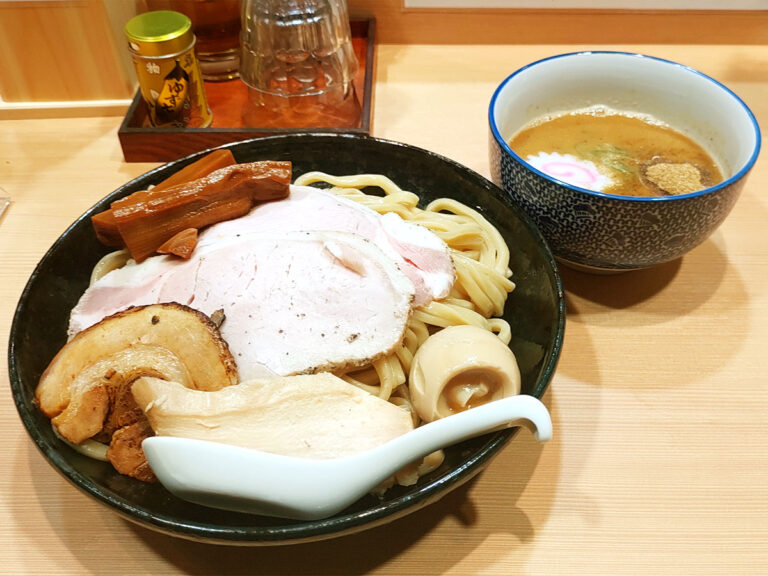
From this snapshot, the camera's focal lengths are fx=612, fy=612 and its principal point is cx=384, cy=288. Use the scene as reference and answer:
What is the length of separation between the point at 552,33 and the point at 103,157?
4.96 ft

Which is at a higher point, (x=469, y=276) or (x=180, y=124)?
(x=180, y=124)

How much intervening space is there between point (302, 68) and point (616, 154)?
941 millimetres

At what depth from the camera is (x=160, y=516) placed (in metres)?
0.79

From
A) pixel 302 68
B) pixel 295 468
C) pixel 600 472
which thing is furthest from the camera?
pixel 302 68

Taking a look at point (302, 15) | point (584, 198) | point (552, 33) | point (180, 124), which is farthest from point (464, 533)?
point (552, 33)

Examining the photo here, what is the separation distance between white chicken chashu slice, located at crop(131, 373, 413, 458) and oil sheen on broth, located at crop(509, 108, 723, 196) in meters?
0.69

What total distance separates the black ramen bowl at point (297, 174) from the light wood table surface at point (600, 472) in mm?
116

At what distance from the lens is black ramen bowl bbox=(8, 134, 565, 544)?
796mm

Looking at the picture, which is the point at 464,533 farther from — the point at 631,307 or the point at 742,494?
the point at 631,307

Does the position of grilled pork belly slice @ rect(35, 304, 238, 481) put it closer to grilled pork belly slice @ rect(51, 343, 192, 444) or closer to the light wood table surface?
grilled pork belly slice @ rect(51, 343, 192, 444)

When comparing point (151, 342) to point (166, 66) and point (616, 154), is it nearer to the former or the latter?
point (166, 66)

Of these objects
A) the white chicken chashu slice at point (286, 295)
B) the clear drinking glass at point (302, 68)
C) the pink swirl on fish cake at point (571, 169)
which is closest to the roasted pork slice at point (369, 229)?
the white chicken chashu slice at point (286, 295)

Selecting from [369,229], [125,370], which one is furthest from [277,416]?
[369,229]

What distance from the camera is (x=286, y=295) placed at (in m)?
1.09
